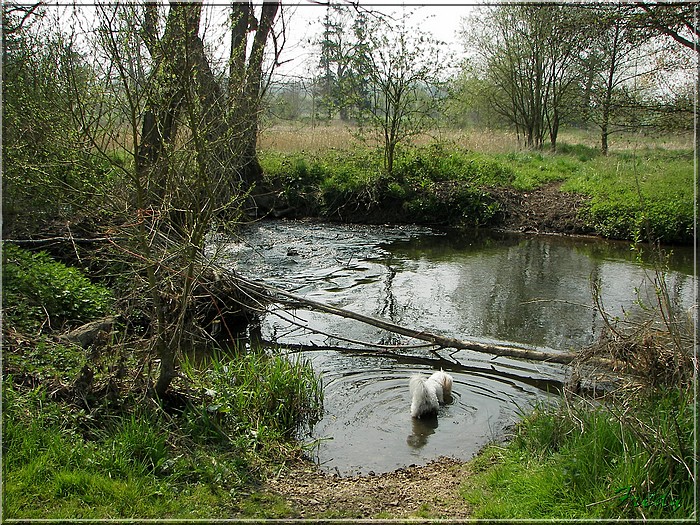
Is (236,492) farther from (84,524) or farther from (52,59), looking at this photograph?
(52,59)

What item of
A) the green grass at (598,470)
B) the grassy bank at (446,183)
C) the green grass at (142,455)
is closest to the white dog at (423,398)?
the green grass at (142,455)

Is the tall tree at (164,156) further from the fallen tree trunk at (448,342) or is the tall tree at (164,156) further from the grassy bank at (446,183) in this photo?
the grassy bank at (446,183)

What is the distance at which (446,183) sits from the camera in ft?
66.0

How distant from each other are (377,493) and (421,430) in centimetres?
163

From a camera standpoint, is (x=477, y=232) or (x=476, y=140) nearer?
(x=477, y=232)

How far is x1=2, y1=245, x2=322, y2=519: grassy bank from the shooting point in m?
4.27

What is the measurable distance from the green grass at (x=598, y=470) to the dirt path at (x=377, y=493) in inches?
8.1

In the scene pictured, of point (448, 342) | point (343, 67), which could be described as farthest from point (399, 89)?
point (448, 342)

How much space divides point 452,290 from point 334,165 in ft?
33.4

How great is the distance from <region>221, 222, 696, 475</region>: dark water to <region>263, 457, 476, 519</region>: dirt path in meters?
0.34

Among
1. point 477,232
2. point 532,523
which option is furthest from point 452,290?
point 532,523

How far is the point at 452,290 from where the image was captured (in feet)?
39.4

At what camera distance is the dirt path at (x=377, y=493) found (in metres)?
4.42

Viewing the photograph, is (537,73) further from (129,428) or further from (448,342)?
(129,428)
